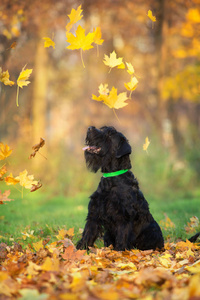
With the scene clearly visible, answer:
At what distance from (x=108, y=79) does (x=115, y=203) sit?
21352 mm

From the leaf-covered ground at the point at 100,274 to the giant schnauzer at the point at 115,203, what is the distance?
20 centimetres

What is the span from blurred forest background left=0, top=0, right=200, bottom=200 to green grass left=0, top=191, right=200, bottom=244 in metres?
1.05

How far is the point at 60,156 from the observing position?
472 inches

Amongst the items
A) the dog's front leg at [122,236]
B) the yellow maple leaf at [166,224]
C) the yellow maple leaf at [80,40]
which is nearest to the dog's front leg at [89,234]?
the dog's front leg at [122,236]

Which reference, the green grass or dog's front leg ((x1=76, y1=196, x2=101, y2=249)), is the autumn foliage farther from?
the green grass

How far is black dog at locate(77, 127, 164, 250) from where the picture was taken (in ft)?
14.5

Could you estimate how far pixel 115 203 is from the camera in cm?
441

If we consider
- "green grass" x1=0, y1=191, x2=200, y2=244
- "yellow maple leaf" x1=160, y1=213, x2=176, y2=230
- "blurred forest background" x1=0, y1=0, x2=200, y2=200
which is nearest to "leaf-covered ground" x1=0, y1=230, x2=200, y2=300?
"green grass" x1=0, y1=191, x2=200, y2=244

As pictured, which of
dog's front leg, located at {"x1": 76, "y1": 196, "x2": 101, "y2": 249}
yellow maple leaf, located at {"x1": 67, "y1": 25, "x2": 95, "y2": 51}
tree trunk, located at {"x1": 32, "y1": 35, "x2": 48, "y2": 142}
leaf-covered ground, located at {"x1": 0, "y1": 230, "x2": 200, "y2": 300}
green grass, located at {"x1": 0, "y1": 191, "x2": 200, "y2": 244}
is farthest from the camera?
tree trunk, located at {"x1": 32, "y1": 35, "x2": 48, "y2": 142}

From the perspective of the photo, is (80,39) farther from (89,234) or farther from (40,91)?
(40,91)

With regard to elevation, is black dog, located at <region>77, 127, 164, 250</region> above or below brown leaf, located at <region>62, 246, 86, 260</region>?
above

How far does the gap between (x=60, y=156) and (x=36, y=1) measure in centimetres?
498

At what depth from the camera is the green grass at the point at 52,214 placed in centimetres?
587

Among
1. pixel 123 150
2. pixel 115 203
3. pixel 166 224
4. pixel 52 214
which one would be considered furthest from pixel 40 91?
pixel 115 203
